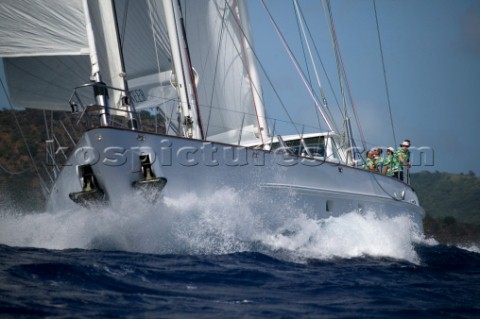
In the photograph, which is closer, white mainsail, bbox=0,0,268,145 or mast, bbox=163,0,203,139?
white mainsail, bbox=0,0,268,145

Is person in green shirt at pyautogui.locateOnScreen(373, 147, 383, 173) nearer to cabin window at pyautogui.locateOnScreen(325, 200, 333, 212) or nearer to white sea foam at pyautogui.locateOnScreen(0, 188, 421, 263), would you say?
cabin window at pyautogui.locateOnScreen(325, 200, 333, 212)

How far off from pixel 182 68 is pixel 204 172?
2.60 metres

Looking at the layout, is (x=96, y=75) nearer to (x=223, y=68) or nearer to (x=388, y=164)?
(x=223, y=68)

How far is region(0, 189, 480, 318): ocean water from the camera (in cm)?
533

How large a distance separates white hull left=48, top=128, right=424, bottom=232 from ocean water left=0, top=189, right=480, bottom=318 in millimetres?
239

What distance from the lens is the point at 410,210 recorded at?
15398 millimetres

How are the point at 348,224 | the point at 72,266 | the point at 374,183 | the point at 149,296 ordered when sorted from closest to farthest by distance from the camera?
the point at 149,296 → the point at 72,266 → the point at 348,224 → the point at 374,183

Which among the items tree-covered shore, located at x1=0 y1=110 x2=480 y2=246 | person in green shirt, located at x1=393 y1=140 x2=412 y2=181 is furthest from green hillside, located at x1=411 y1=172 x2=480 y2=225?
person in green shirt, located at x1=393 y1=140 x2=412 y2=181

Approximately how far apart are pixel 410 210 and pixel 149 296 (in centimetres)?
1116

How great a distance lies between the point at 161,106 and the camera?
13.0 m

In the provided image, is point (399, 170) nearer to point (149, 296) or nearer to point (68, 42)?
point (68, 42)

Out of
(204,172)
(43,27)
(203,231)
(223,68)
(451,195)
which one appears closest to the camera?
(203,231)

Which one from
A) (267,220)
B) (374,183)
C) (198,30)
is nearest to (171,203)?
(267,220)

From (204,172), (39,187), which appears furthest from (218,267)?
(39,187)
